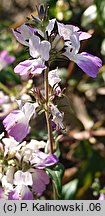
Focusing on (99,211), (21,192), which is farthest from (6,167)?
(99,211)

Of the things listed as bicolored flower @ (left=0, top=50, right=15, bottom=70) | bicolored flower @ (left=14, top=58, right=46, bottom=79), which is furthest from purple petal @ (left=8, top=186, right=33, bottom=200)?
bicolored flower @ (left=0, top=50, right=15, bottom=70)

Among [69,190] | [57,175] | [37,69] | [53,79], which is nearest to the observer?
[37,69]

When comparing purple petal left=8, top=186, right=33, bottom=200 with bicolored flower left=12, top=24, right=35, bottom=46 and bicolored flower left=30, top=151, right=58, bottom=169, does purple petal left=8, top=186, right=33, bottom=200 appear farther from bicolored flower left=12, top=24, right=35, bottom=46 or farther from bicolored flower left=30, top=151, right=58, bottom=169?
bicolored flower left=12, top=24, right=35, bottom=46

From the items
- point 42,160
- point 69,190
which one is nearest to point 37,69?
point 42,160

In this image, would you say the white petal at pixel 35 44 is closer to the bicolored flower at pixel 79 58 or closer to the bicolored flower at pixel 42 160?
the bicolored flower at pixel 79 58

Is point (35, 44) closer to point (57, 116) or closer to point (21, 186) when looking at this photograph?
point (57, 116)

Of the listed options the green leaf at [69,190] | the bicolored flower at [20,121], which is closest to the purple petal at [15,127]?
the bicolored flower at [20,121]
